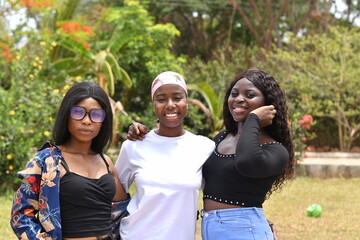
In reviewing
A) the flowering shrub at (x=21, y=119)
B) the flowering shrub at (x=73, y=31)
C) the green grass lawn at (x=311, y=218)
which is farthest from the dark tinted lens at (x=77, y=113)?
the flowering shrub at (x=73, y=31)

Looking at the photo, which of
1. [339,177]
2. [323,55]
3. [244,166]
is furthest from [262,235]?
[323,55]

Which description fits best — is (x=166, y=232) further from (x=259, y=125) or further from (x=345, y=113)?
(x=345, y=113)

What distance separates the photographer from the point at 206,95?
13891mm

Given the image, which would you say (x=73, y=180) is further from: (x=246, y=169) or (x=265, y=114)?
(x=265, y=114)

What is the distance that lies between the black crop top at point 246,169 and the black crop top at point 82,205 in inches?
22.0

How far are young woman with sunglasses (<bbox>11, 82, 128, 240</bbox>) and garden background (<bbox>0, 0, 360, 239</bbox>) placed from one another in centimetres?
591

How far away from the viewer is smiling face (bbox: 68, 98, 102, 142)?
101 inches

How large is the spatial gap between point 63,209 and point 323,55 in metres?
13.7

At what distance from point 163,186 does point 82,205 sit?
0.41 m

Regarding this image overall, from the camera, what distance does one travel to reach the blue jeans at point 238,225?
2559mm

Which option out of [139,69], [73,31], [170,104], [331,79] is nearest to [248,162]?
[170,104]

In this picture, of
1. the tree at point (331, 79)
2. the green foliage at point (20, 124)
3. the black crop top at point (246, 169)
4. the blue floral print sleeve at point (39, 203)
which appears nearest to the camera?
the blue floral print sleeve at point (39, 203)

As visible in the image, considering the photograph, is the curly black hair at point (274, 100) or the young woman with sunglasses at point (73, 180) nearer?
the young woman with sunglasses at point (73, 180)

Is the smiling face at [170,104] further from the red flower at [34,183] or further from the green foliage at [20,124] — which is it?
the green foliage at [20,124]
